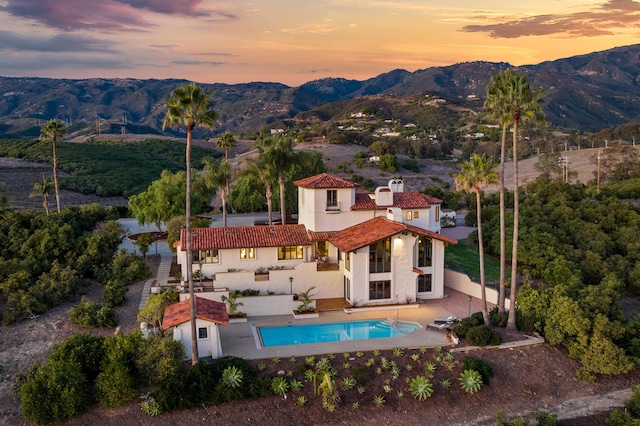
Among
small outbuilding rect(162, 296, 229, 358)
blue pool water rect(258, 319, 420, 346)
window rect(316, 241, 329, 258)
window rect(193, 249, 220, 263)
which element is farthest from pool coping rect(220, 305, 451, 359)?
window rect(316, 241, 329, 258)

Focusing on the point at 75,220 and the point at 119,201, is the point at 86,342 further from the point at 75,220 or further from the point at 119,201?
the point at 119,201

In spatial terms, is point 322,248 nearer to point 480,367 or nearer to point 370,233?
point 370,233

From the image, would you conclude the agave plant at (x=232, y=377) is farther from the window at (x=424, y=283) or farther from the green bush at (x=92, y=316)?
the window at (x=424, y=283)

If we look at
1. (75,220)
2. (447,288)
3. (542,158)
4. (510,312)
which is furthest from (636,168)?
(75,220)

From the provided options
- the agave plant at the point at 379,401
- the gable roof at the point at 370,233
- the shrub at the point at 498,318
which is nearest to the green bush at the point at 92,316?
the gable roof at the point at 370,233

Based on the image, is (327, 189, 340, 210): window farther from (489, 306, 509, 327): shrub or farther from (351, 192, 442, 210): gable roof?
(489, 306, 509, 327): shrub
